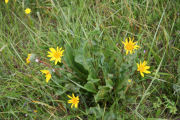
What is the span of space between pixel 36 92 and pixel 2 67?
0.54 meters

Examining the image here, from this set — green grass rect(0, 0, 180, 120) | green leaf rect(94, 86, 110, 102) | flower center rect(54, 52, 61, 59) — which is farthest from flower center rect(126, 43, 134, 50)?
flower center rect(54, 52, 61, 59)

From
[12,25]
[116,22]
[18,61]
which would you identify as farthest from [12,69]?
[116,22]

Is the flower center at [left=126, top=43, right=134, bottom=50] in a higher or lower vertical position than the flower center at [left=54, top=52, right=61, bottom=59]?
higher

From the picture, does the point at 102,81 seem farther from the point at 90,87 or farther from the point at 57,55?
the point at 57,55

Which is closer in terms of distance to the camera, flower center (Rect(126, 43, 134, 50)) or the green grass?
flower center (Rect(126, 43, 134, 50))

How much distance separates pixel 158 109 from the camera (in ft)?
4.69

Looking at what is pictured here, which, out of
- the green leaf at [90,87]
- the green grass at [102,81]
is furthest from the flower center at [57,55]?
the green leaf at [90,87]

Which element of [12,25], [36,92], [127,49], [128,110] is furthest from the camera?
[12,25]

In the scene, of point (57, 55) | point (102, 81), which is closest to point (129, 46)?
point (102, 81)

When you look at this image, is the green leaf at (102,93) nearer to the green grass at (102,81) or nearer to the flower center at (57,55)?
the green grass at (102,81)

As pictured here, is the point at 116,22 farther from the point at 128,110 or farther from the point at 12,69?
the point at 12,69

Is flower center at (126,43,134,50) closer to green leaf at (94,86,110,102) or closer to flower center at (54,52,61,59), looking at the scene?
green leaf at (94,86,110,102)

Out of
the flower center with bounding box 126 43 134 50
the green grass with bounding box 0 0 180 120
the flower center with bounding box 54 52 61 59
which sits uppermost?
the flower center with bounding box 126 43 134 50

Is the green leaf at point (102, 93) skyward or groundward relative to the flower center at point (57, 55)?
groundward
